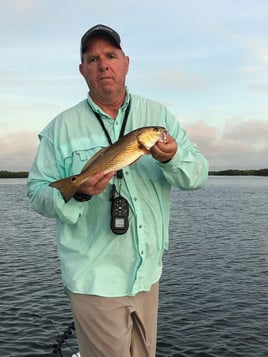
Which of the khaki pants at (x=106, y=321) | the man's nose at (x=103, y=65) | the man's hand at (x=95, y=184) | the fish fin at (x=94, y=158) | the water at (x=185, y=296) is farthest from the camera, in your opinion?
the water at (x=185, y=296)

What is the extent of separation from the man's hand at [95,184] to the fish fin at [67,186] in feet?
0.18

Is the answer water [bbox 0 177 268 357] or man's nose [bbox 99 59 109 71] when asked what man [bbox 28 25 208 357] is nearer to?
man's nose [bbox 99 59 109 71]

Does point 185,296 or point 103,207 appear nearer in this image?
point 103,207

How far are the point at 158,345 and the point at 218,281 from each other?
234 inches

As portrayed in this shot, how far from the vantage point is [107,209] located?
155 inches

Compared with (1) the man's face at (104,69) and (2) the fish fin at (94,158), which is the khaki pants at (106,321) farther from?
(1) the man's face at (104,69)

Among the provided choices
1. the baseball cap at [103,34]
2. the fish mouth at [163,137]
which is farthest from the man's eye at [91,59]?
the fish mouth at [163,137]

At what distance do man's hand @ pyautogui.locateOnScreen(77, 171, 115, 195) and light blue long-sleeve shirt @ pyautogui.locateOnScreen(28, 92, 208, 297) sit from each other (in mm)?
221

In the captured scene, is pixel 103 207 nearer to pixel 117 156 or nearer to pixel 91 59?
pixel 117 156

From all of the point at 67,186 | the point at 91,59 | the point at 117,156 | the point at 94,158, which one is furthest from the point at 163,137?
the point at 91,59

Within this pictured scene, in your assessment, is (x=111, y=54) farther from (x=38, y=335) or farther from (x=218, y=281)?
(x=218, y=281)

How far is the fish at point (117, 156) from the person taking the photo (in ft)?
11.5

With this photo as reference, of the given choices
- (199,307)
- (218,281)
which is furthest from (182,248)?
(199,307)

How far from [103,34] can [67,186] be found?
1371 millimetres
